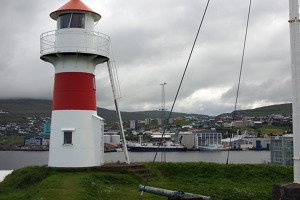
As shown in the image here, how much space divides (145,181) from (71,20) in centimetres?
748

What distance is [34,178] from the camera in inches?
602

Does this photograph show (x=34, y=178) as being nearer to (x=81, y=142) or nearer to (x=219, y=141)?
(x=81, y=142)

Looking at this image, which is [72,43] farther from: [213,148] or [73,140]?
[213,148]

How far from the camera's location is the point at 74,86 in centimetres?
1594

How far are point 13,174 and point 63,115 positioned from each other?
3653 millimetres

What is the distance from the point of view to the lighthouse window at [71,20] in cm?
1592

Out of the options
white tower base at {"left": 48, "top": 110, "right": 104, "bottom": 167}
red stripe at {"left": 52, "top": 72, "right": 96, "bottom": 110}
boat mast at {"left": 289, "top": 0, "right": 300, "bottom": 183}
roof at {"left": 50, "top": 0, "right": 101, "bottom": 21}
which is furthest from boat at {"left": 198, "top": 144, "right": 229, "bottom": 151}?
boat mast at {"left": 289, "top": 0, "right": 300, "bottom": 183}

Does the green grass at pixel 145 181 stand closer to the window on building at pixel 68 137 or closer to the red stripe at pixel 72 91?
the window on building at pixel 68 137

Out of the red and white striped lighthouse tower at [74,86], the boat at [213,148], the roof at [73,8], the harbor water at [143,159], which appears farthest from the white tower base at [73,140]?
the boat at [213,148]

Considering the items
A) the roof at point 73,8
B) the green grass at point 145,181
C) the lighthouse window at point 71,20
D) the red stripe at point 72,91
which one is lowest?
the green grass at point 145,181

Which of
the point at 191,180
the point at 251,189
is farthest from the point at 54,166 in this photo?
the point at 251,189

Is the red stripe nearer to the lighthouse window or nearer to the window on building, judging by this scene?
the window on building

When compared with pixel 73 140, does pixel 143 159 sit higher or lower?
lower

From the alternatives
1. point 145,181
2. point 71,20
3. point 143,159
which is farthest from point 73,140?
point 143,159
